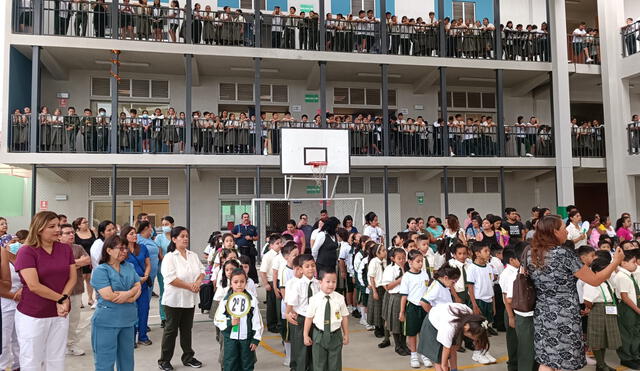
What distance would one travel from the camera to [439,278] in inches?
189

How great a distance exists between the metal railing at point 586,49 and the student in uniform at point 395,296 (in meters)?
13.0

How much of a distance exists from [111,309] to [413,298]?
10.7ft

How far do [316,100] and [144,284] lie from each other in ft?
36.6

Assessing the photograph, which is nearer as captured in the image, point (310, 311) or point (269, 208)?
point (310, 311)

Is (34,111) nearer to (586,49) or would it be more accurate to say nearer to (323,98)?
(323,98)

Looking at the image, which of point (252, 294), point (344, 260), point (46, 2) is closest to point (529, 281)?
point (252, 294)

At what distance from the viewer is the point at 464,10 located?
17031mm

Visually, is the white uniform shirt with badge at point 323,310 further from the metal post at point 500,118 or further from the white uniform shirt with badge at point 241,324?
the metal post at point 500,118

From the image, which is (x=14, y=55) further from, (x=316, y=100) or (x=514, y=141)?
(x=514, y=141)

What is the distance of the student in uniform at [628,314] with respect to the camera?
5.19 meters

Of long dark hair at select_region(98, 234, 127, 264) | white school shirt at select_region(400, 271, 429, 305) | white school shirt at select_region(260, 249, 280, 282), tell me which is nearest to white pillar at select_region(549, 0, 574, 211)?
white school shirt at select_region(400, 271, 429, 305)

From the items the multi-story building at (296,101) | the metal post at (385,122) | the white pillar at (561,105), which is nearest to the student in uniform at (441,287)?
the multi-story building at (296,101)

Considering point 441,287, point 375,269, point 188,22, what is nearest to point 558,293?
point 441,287

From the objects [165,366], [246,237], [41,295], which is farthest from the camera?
[246,237]
